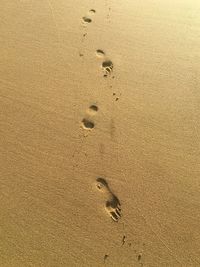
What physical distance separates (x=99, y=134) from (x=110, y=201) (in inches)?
28.1

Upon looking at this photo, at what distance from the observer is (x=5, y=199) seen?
2.94 m

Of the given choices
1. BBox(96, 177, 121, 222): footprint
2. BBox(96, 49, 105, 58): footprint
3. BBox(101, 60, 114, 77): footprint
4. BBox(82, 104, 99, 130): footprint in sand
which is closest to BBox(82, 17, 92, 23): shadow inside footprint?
BBox(96, 49, 105, 58): footprint

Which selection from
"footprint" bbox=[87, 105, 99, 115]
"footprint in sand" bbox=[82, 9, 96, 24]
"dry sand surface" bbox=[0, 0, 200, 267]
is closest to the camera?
"dry sand surface" bbox=[0, 0, 200, 267]

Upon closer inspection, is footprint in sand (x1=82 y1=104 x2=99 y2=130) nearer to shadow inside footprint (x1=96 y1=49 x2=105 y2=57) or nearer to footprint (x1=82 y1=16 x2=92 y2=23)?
shadow inside footprint (x1=96 y1=49 x2=105 y2=57)

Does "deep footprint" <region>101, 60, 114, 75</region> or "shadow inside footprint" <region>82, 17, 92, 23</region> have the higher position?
"shadow inside footprint" <region>82, 17, 92, 23</region>

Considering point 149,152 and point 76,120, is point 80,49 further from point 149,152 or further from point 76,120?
point 149,152

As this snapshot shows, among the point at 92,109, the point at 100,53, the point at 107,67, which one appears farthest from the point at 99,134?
the point at 100,53

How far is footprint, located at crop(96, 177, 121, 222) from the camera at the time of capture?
2973 millimetres

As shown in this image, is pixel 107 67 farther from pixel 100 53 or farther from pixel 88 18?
pixel 88 18

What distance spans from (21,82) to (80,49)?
0.87 metres

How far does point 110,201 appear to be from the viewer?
3.04 meters

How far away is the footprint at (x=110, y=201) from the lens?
2973mm

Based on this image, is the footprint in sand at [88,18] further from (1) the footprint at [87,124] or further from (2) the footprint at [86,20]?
(1) the footprint at [87,124]

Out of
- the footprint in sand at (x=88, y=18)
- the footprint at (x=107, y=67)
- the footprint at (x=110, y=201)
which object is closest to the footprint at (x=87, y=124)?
the footprint at (x=110, y=201)
